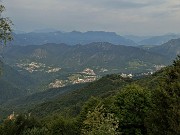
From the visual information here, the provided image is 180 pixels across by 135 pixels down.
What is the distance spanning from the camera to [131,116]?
2270 inches

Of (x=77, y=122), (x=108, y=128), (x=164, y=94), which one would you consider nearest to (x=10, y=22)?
(x=108, y=128)

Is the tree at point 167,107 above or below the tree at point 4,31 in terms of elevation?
below

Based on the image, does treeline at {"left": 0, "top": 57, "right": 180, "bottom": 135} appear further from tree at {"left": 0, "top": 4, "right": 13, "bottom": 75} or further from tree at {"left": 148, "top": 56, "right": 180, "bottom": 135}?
tree at {"left": 0, "top": 4, "right": 13, "bottom": 75}

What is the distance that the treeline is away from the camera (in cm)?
3884

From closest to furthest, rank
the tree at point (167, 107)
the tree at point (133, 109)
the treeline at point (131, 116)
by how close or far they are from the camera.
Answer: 1. the tree at point (167, 107)
2. the treeline at point (131, 116)
3. the tree at point (133, 109)

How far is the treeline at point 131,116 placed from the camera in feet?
127

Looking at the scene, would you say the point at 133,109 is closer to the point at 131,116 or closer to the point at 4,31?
the point at 131,116

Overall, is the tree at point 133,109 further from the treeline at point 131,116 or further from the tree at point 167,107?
the tree at point 167,107

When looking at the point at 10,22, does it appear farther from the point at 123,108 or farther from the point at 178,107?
the point at 123,108

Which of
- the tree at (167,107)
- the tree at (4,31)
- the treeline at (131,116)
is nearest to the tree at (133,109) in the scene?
the treeline at (131,116)

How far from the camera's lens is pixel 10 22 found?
2469 cm

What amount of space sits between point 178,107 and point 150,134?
5.88 m

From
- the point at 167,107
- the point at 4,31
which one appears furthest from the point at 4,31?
the point at 167,107

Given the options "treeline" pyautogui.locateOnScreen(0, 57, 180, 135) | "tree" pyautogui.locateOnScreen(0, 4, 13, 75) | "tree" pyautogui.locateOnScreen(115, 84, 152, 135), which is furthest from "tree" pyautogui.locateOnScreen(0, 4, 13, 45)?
"tree" pyautogui.locateOnScreen(115, 84, 152, 135)
